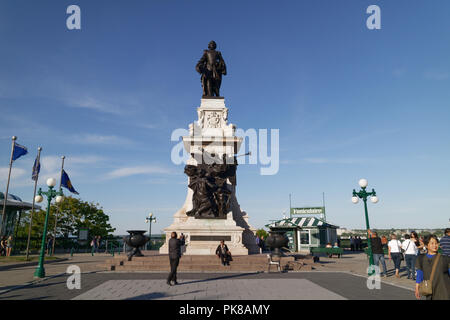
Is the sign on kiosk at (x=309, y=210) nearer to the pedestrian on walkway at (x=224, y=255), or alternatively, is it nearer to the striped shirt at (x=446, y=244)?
the pedestrian on walkway at (x=224, y=255)

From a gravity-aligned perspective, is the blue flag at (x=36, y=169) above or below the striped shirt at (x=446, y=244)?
above

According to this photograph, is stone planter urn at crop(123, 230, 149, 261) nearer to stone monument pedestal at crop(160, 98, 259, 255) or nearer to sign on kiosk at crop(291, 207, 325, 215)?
stone monument pedestal at crop(160, 98, 259, 255)

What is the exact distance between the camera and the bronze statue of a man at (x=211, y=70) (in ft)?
66.9

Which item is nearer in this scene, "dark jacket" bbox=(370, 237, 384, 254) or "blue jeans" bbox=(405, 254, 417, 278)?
"blue jeans" bbox=(405, 254, 417, 278)

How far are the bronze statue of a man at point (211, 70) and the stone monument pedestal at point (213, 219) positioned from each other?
1.23 m

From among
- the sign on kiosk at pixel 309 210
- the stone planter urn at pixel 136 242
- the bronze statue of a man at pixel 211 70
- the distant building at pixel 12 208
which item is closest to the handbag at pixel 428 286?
the stone planter urn at pixel 136 242

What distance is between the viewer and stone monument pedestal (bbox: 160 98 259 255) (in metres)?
15.1

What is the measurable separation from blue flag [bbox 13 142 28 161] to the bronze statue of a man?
13434 mm

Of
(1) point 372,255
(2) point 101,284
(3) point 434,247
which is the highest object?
(3) point 434,247

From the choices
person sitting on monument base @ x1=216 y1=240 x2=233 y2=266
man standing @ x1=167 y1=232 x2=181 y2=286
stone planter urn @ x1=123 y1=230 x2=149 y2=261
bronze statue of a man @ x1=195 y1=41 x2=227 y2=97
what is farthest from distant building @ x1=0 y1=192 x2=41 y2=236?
man standing @ x1=167 y1=232 x2=181 y2=286
